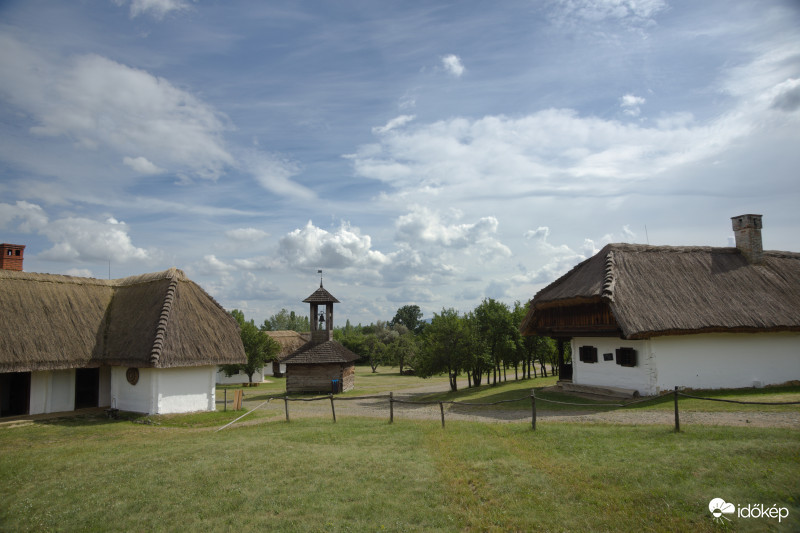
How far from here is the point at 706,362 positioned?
17.5m

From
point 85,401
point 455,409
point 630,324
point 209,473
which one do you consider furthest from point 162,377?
point 630,324

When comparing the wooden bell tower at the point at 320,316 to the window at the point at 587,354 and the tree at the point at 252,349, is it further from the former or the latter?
the window at the point at 587,354

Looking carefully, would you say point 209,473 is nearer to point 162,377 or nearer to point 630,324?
point 162,377

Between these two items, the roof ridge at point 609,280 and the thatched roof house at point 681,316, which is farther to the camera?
the roof ridge at point 609,280

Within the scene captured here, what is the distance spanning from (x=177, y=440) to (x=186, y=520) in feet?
23.9

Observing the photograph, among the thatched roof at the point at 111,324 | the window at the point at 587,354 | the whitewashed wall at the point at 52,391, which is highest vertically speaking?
the thatched roof at the point at 111,324

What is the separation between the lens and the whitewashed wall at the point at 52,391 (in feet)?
59.3

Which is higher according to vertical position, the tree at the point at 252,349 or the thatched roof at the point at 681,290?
the thatched roof at the point at 681,290

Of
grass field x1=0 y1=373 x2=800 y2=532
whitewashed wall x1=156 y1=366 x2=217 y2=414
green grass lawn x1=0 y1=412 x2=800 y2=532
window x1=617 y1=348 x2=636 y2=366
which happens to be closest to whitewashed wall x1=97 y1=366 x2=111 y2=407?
whitewashed wall x1=156 y1=366 x2=217 y2=414

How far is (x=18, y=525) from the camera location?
7285 millimetres

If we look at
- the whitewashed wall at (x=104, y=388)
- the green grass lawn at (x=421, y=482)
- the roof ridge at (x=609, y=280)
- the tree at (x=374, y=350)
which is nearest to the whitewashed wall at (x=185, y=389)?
the whitewashed wall at (x=104, y=388)

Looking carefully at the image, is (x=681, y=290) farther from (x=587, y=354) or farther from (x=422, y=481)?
(x=422, y=481)

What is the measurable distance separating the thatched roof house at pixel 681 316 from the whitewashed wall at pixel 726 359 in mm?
39

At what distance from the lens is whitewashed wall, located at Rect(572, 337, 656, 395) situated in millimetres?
16922
